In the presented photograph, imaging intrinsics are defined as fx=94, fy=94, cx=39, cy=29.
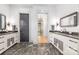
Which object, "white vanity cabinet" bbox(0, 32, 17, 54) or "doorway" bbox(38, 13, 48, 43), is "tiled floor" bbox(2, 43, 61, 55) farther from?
"doorway" bbox(38, 13, 48, 43)

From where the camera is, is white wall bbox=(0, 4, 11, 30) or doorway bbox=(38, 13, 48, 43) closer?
white wall bbox=(0, 4, 11, 30)

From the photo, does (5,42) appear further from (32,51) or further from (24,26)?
(24,26)

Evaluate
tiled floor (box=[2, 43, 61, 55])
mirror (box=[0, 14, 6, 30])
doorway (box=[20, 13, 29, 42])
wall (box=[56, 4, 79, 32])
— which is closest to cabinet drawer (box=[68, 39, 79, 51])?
wall (box=[56, 4, 79, 32])

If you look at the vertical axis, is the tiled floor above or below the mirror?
below

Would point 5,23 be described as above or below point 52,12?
below

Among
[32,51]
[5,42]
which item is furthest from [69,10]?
[5,42]

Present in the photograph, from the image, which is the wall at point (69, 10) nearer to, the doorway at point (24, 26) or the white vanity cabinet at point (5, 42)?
the doorway at point (24, 26)

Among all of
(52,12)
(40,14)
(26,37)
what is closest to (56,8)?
(52,12)

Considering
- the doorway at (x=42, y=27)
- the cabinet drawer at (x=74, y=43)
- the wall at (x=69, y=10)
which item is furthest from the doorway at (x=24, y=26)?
the cabinet drawer at (x=74, y=43)

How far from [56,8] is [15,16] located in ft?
5.52

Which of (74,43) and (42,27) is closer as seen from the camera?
(74,43)

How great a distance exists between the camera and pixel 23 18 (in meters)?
4.69
